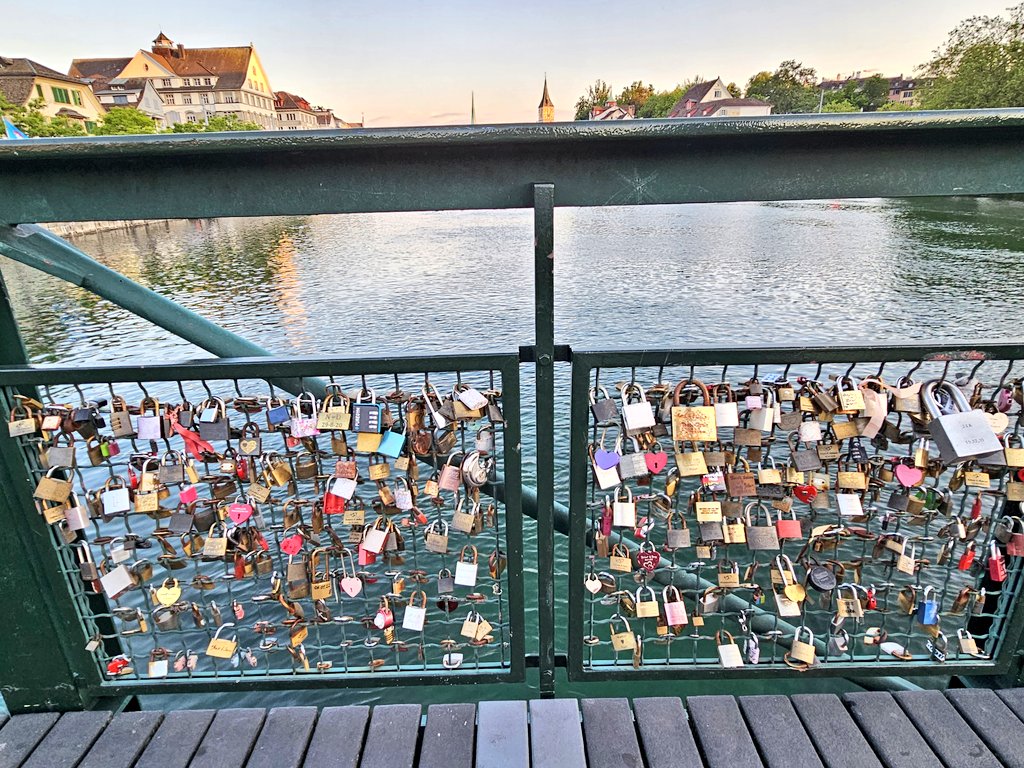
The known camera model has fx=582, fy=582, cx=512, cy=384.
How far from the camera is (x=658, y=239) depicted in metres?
21.1

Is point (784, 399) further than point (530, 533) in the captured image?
Result: No

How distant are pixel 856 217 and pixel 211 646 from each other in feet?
102

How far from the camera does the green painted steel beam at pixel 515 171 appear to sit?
4.99 ft

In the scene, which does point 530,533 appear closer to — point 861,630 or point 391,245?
point 861,630

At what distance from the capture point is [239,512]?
1.98 meters

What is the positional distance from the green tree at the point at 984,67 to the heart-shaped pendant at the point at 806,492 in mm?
57147

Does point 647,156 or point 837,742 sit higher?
point 647,156

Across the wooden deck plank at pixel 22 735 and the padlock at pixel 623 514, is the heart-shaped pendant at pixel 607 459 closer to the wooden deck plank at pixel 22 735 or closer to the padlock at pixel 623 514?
the padlock at pixel 623 514

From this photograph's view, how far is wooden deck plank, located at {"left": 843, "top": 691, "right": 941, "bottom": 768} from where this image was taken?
1.95 metres

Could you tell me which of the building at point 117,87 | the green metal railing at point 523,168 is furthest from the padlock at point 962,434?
the building at point 117,87

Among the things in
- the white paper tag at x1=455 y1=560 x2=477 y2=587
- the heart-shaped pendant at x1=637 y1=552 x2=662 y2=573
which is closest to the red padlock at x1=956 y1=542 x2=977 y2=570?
the heart-shaped pendant at x1=637 y1=552 x2=662 y2=573

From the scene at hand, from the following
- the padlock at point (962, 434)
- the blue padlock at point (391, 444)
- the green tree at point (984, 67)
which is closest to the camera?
the padlock at point (962, 434)

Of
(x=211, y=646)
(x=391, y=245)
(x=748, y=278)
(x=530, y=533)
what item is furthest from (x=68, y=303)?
(x=748, y=278)

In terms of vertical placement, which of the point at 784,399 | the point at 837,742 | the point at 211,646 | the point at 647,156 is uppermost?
the point at 647,156
